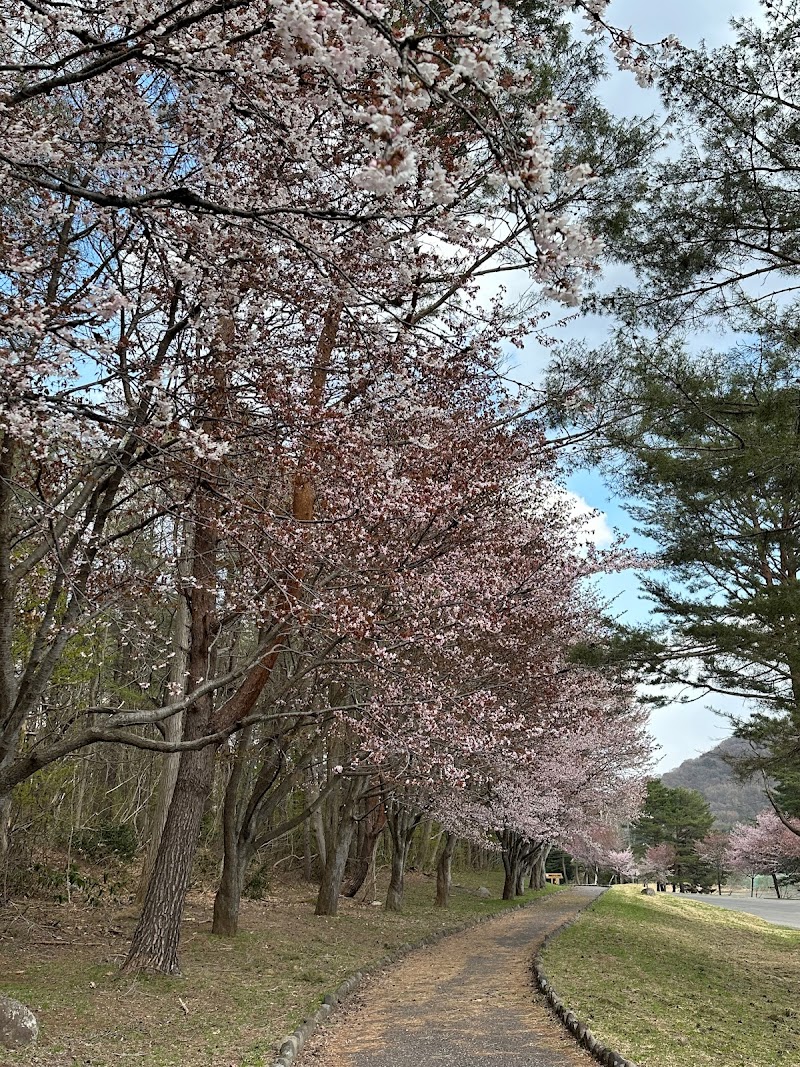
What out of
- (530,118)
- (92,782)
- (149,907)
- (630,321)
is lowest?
(149,907)

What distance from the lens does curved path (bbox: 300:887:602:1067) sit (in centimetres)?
575

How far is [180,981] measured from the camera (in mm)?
7363

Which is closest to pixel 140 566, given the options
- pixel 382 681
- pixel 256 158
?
pixel 382 681

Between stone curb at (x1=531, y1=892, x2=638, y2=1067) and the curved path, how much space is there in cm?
9

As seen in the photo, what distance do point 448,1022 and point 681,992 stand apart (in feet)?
10.5

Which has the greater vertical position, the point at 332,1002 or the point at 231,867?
the point at 231,867

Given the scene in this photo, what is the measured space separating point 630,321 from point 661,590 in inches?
172

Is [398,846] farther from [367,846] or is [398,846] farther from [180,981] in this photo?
[180,981]

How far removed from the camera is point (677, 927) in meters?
18.5

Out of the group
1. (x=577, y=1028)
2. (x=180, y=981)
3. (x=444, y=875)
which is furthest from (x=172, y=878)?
(x=444, y=875)

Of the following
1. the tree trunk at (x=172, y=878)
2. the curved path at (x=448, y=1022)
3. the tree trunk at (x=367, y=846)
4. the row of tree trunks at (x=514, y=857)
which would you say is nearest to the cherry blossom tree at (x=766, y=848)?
the row of tree trunks at (x=514, y=857)

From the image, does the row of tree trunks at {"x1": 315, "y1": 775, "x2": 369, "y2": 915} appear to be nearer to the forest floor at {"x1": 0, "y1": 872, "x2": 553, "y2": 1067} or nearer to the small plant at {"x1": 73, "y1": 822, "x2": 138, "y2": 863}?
the forest floor at {"x1": 0, "y1": 872, "x2": 553, "y2": 1067}

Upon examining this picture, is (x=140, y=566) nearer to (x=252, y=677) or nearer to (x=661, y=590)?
(x=252, y=677)

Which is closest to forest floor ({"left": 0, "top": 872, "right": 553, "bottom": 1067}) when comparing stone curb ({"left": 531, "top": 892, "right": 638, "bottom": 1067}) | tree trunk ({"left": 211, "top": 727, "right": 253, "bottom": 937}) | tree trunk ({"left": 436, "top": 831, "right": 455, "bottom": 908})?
tree trunk ({"left": 211, "top": 727, "right": 253, "bottom": 937})
